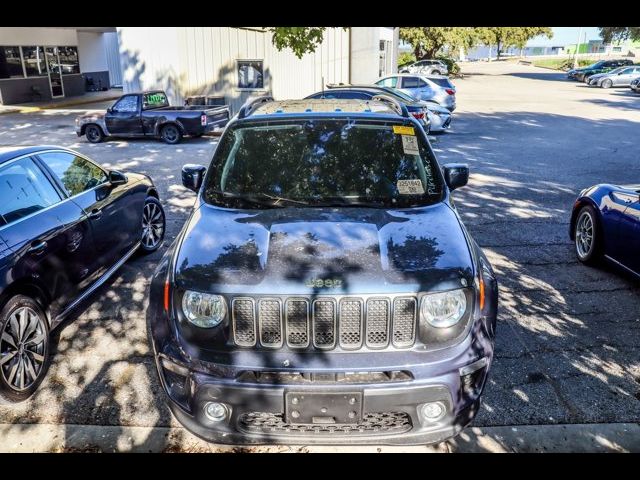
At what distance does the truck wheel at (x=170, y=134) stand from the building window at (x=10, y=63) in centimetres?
1325

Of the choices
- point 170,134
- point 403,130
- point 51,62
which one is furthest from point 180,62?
point 403,130

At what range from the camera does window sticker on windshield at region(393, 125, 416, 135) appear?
416 cm

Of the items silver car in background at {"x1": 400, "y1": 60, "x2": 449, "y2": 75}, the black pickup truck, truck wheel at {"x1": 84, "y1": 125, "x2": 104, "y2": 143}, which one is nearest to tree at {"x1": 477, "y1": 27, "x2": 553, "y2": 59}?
silver car in background at {"x1": 400, "y1": 60, "x2": 449, "y2": 75}

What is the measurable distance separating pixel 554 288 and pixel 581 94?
28374 mm

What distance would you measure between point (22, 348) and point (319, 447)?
86.0 inches

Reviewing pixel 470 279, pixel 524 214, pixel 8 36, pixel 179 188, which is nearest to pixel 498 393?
pixel 470 279

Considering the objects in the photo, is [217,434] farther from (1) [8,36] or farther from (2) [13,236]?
(1) [8,36]

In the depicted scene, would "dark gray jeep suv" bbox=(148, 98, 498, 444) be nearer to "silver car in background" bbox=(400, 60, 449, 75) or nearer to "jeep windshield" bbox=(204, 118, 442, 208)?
"jeep windshield" bbox=(204, 118, 442, 208)

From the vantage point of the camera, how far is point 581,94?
96.5 ft

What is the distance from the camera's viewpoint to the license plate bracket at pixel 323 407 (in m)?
2.66

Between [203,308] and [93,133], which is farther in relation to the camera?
[93,133]

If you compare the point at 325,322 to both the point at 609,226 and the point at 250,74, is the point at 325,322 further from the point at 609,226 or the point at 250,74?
the point at 250,74

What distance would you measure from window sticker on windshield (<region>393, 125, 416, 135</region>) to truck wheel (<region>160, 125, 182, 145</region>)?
11634 millimetres

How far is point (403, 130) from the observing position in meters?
4.18
